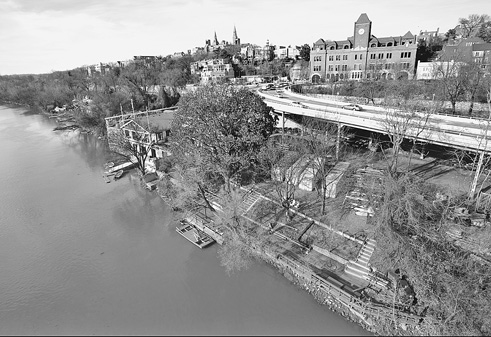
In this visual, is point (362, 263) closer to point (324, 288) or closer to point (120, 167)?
point (324, 288)

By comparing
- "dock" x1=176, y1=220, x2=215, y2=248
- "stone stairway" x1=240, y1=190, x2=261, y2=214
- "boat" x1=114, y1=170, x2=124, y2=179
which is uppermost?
"stone stairway" x1=240, y1=190, x2=261, y2=214

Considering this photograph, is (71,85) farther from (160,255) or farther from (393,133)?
(393,133)

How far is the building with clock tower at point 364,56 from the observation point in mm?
53062

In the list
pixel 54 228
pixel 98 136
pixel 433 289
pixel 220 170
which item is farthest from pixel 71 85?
pixel 433 289

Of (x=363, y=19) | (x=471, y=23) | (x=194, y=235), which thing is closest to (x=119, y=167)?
(x=194, y=235)

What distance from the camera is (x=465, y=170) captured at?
72.9ft

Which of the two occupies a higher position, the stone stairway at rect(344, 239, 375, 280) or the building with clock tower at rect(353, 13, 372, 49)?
the building with clock tower at rect(353, 13, 372, 49)

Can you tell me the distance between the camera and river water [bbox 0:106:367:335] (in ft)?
44.2

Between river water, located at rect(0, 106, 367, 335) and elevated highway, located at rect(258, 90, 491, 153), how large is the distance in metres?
14.0

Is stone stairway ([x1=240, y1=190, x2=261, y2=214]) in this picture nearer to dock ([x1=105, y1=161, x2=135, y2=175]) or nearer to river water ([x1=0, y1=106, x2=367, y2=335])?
river water ([x1=0, y1=106, x2=367, y2=335])

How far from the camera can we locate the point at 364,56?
184 ft

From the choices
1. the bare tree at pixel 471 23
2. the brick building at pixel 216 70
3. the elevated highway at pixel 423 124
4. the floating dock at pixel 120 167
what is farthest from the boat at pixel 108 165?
the bare tree at pixel 471 23

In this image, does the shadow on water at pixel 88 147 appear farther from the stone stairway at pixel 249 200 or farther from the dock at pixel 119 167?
the stone stairway at pixel 249 200

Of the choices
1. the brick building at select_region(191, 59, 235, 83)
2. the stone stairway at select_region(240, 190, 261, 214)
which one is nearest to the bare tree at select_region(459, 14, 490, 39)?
the brick building at select_region(191, 59, 235, 83)
